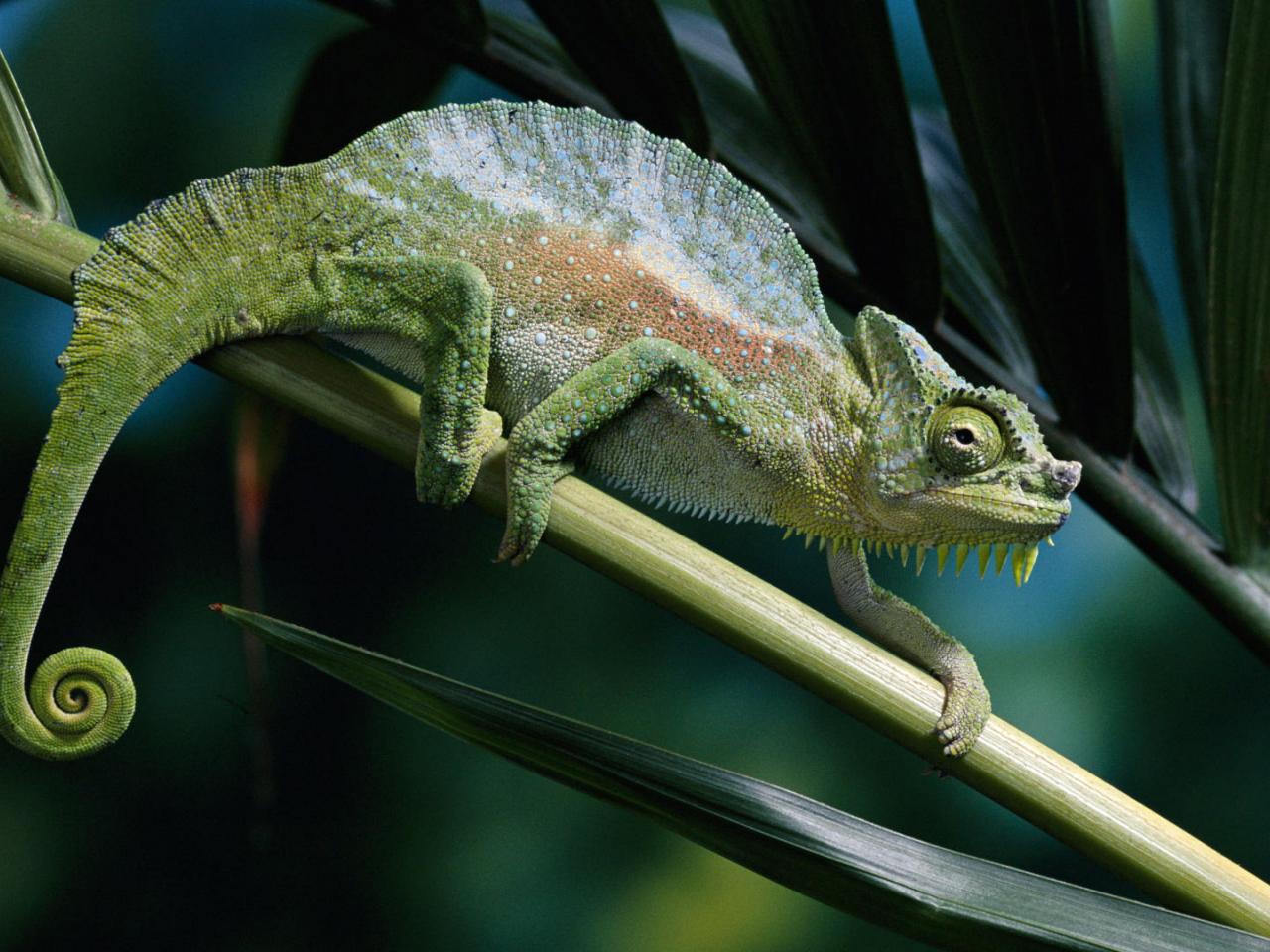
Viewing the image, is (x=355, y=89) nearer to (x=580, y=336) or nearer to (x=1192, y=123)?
(x=580, y=336)

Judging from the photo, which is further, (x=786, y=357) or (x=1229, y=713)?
(x=1229, y=713)

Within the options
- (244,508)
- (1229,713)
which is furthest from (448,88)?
(1229,713)

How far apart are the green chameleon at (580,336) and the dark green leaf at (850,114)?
0.20 meters

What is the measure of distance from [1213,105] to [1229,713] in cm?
167

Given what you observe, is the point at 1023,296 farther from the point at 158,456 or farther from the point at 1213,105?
the point at 158,456

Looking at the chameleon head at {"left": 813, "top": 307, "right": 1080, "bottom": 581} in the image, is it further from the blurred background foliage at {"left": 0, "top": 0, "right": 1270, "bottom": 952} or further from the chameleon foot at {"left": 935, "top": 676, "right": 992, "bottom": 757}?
the blurred background foliage at {"left": 0, "top": 0, "right": 1270, "bottom": 952}

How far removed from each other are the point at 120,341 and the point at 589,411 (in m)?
0.52

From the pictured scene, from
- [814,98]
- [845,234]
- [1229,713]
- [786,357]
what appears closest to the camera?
[786,357]

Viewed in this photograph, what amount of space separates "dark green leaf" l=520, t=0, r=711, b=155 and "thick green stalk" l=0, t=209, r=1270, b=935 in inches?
28.3

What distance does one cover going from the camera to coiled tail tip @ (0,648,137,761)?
1.19 metres

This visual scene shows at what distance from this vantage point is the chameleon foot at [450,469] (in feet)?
4.19

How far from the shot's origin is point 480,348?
135 centimetres

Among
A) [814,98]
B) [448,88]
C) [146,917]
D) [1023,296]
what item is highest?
[814,98]

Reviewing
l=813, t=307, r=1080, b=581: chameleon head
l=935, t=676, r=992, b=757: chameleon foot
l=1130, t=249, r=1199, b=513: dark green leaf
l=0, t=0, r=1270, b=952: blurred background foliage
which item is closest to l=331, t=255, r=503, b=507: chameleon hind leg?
l=813, t=307, r=1080, b=581: chameleon head
